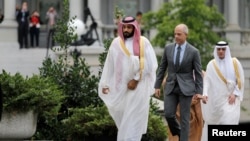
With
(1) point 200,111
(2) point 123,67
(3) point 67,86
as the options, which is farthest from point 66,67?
(2) point 123,67

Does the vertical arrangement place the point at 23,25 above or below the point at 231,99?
below

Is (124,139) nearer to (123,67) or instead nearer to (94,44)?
(123,67)

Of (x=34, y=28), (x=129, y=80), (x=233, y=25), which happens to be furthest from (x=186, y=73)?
(x=233, y=25)

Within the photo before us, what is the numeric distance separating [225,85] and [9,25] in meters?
27.1

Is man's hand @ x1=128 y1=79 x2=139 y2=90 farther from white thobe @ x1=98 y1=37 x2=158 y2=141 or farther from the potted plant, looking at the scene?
the potted plant

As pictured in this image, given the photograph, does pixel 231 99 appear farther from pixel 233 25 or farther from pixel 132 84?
pixel 233 25

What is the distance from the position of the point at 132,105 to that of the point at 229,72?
3.26 metres

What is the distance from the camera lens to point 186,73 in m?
12.8

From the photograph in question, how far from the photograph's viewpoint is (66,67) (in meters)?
15.4

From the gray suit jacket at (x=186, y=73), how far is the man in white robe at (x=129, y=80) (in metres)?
0.57

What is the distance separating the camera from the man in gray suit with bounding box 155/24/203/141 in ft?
41.9

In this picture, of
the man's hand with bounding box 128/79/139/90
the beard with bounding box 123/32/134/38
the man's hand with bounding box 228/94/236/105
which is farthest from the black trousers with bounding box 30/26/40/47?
the man's hand with bounding box 128/79/139/90

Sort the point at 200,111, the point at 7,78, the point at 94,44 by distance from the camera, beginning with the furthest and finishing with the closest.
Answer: the point at 94,44 → the point at 200,111 → the point at 7,78

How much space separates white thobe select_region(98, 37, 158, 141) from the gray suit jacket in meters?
0.57
